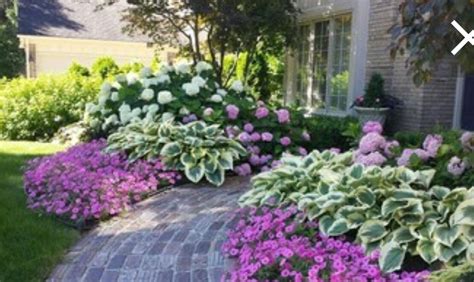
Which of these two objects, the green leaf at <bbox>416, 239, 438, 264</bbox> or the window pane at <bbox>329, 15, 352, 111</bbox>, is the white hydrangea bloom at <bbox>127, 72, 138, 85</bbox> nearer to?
the window pane at <bbox>329, 15, 352, 111</bbox>

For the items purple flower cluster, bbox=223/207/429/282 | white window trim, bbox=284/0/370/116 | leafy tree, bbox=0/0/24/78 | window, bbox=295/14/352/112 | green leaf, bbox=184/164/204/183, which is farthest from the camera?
leafy tree, bbox=0/0/24/78

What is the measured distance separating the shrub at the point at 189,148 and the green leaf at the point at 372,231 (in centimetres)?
252

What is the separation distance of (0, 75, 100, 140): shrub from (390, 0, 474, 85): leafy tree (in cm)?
911

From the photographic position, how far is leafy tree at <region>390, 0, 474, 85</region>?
2287 mm

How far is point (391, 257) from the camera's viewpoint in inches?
115

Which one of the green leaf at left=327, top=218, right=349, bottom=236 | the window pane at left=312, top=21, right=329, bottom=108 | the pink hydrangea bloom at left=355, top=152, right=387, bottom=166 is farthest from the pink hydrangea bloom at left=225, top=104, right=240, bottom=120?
the window pane at left=312, top=21, right=329, bottom=108

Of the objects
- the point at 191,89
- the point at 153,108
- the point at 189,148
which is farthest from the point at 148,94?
the point at 189,148

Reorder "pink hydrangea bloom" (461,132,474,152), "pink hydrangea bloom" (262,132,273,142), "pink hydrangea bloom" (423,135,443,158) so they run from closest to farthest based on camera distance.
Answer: "pink hydrangea bloom" (461,132,474,152) → "pink hydrangea bloom" (423,135,443,158) → "pink hydrangea bloom" (262,132,273,142)

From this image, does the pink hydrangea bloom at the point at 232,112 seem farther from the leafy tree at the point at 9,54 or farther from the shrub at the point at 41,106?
the leafy tree at the point at 9,54

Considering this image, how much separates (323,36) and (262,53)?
7.44 feet

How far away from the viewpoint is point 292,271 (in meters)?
2.95

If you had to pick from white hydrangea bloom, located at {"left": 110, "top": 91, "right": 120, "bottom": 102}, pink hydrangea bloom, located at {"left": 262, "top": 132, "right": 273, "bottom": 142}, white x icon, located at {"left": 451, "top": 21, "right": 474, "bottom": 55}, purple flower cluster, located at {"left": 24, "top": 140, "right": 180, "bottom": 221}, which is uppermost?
white x icon, located at {"left": 451, "top": 21, "right": 474, "bottom": 55}

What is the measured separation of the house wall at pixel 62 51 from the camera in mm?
20234

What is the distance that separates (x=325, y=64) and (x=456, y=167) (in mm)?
7491
